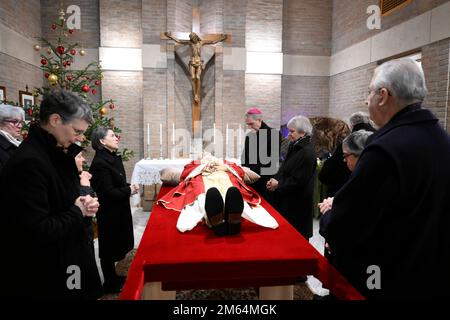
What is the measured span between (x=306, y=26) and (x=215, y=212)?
28.0 feet

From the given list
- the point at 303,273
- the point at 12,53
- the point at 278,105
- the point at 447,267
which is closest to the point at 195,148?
the point at 278,105

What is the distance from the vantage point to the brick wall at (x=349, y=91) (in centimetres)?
755

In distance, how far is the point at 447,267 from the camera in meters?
1.36

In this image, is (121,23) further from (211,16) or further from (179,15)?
(211,16)

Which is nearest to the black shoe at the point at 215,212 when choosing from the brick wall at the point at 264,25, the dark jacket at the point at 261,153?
the dark jacket at the point at 261,153

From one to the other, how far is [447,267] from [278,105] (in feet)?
24.9

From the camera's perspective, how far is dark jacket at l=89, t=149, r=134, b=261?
311 centimetres

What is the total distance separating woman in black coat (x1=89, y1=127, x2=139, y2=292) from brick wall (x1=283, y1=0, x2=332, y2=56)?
23.9 ft

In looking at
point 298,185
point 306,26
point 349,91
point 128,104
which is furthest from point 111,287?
point 306,26

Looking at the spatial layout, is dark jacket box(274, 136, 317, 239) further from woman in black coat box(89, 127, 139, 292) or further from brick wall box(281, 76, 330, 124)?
brick wall box(281, 76, 330, 124)

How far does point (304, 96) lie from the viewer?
30.8 feet

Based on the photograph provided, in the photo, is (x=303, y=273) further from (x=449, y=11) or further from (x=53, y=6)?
(x=53, y=6)

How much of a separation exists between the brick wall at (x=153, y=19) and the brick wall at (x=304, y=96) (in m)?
3.70

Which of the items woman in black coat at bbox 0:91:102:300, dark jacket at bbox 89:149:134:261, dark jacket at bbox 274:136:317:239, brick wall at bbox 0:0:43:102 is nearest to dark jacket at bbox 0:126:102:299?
woman in black coat at bbox 0:91:102:300
